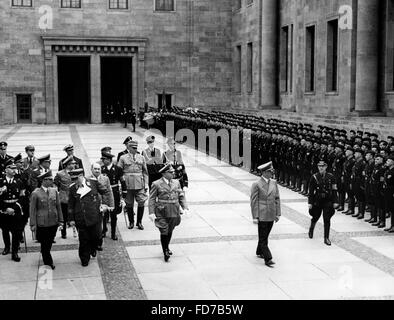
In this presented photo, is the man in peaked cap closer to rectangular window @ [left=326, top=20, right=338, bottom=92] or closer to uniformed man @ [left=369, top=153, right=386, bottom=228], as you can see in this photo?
uniformed man @ [left=369, top=153, right=386, bottom=228]

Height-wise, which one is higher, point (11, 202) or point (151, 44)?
point (151, 44)

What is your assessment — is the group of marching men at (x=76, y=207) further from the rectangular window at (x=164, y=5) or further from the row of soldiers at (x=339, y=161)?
the rectangular window at (x=164, y=5)

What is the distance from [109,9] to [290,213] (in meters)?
32.2

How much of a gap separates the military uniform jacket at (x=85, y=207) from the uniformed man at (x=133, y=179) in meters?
2.35

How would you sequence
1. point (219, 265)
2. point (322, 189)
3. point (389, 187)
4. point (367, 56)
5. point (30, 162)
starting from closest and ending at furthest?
point (219, 265), point (322, 189), point (389, 187), point (30, 162), point (367, 56)

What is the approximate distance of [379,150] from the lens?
15.3m

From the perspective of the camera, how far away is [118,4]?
44188 mm

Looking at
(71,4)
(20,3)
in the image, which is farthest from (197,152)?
(20,3)

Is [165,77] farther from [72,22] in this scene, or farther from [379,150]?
[379,150]

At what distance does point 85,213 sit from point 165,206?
1310 millimetres

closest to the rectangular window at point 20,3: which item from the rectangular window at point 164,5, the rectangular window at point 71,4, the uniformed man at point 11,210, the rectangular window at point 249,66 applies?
the rectangular window at point 71,4

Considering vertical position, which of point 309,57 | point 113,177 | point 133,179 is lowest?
point 133,179

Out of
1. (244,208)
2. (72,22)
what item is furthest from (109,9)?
(244,208)

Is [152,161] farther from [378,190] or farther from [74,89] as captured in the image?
[74,89]
